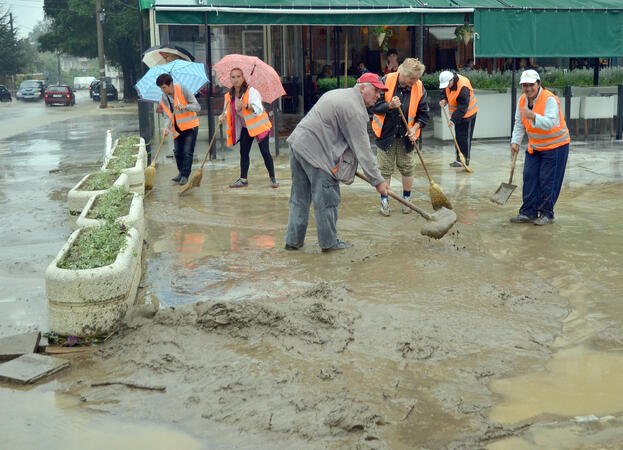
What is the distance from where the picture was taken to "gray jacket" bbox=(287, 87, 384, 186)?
6328 millimetres

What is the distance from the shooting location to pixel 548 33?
14234 millimetres

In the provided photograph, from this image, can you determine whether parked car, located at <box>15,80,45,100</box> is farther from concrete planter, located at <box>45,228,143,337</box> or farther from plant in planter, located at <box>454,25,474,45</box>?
concrete planter, located at <box>45,228,143,337</box>

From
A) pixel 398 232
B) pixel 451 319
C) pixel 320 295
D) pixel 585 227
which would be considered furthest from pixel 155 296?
pixel 585 227

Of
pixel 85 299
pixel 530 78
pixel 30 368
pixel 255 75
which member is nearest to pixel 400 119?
pixel 530 78

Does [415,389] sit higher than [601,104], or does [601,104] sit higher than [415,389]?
[601,104]

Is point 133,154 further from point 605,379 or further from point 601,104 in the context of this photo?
point 601,104

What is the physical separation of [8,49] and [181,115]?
158 feet

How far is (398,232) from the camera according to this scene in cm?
741

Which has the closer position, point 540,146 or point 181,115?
point 540,146

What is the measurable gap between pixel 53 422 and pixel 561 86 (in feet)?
48.2

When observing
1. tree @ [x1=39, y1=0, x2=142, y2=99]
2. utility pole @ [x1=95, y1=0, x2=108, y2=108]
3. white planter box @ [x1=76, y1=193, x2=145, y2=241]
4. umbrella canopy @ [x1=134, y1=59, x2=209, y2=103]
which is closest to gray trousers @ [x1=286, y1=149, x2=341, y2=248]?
white planter box @ [x1=76, y1=193, x2=145, y2=241]

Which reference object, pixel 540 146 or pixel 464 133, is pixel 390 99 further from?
pixel 464 133

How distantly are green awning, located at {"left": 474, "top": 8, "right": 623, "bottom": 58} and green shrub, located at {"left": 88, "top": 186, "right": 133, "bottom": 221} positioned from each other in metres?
8.94

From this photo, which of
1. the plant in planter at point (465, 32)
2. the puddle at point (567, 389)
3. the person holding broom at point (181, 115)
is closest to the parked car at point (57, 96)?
the plant in planter at point (465, 32)
